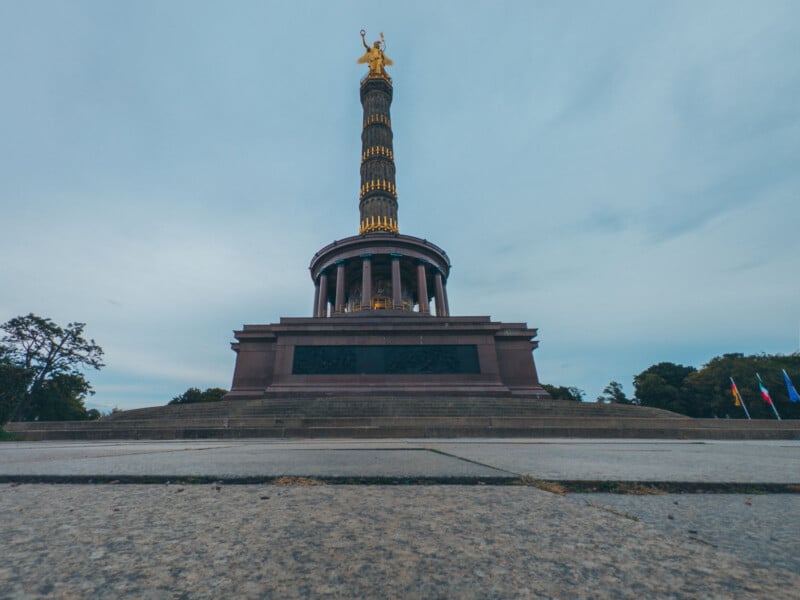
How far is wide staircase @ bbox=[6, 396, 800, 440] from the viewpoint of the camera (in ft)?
24.0

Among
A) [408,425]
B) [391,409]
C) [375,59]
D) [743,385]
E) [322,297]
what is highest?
[375,59]

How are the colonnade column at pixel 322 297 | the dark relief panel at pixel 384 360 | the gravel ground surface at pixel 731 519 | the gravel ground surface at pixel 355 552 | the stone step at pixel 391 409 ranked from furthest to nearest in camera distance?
the colonnade column at pixel 322 297, the dark relief panel at pixel 384 360, the stone step at pixel 391 409, the gravel ground surface at pixel 731 519, the gravel ground surface at pixel 355 552

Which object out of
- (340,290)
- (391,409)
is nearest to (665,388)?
(340,290)

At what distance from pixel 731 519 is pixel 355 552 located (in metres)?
0.92

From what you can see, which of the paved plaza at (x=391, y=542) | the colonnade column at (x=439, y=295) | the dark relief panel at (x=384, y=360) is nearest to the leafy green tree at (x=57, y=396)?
the dark relief panel at (x=384, y=360)

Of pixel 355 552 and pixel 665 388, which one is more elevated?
pixel 665 388

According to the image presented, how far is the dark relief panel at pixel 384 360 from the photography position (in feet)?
61.3

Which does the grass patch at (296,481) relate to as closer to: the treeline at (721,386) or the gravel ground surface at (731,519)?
the gravel ground surface at (731,519)

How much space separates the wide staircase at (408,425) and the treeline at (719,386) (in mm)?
25305

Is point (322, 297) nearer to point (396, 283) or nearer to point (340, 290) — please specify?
point (340, 290)

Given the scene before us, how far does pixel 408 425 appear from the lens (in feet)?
26.2

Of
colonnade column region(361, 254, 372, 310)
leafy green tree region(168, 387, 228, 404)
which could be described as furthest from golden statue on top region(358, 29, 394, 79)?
leafy green tree region(168, 387, 228, 404)

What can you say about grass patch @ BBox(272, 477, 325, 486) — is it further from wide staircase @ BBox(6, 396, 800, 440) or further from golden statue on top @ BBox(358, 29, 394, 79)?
golden statue on top @ BBox(358, 29, 394, 79)

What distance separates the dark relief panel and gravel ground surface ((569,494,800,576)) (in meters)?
17.7
